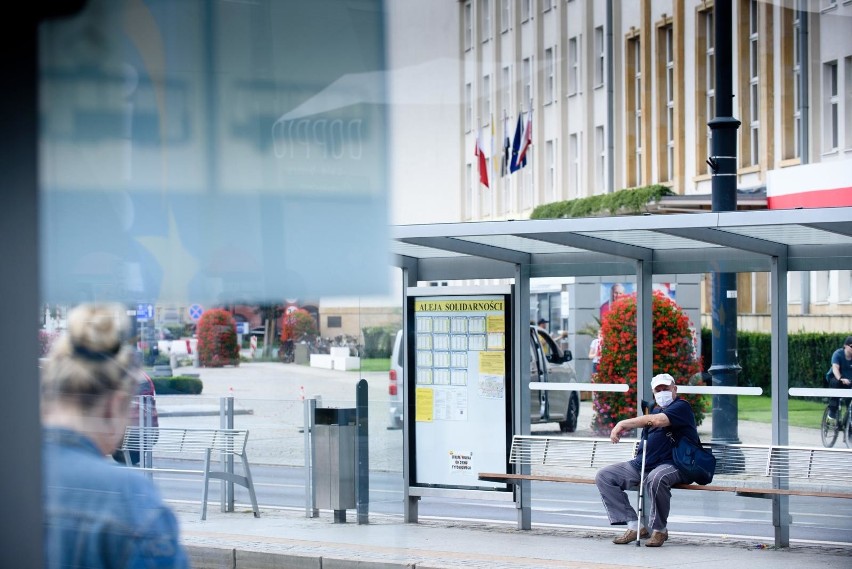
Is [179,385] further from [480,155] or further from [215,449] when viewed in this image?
[215,449]

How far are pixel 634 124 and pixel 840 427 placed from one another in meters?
21.4

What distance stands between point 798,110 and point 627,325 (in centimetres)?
1528

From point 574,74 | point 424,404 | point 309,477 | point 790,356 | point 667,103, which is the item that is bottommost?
point 309,477

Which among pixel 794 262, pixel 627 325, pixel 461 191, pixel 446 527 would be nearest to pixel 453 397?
pixel 446 527

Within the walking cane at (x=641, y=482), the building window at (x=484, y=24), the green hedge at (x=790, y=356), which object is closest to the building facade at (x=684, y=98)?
the green hedge at (x=790, y=356)

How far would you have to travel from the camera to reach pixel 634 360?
11133 mm

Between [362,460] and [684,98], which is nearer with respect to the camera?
[362,460]

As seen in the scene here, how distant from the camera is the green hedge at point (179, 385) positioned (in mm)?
4012

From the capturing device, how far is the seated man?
9.40 metres

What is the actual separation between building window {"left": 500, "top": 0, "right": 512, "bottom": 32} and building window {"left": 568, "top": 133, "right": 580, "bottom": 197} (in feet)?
79.7

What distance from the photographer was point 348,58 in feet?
8.12

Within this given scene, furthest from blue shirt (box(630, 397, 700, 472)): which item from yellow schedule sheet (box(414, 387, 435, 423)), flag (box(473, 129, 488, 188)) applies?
flag (box(473, 129, 488, 188))

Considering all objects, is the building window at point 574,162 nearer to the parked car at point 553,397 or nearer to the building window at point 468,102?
the parked car at point 553,397

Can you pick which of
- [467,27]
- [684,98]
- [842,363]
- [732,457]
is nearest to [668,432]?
[732,457]
